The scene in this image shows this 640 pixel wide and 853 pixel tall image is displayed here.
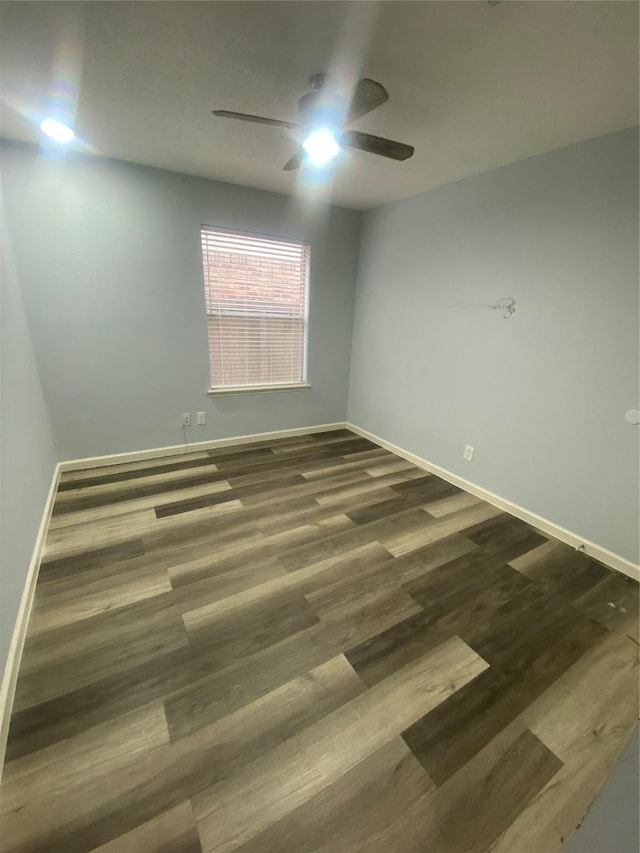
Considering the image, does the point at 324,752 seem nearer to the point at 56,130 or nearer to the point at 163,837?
the point at 163,837

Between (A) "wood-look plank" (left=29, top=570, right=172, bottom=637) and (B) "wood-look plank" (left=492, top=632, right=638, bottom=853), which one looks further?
(A) "wood-look plank" (left=29, top=570, right=172, bottom=637)

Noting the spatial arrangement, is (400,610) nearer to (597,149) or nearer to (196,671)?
(196,671)

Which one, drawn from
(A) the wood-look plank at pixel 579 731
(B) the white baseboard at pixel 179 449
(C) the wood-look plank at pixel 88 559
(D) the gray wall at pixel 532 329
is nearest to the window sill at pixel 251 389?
(B) the white baseboard at pixel 179 449

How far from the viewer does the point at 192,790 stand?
1.02 metres

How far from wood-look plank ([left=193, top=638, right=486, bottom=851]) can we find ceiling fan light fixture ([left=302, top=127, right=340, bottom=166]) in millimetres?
2433

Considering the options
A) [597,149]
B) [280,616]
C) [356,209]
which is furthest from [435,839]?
[356,209]

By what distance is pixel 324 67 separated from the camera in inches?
56.4

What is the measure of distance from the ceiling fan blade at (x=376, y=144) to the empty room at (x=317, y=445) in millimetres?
34

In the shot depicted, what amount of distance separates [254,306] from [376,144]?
192 centimetres

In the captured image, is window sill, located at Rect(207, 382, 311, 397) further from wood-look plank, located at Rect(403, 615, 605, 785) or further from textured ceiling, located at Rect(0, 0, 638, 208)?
wood-look plank, located at Rect(403, 615, 605, 785)

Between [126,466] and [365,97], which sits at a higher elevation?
[365,97]

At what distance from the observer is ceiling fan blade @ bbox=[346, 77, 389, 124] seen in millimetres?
1258

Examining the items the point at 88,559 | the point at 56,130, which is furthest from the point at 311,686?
the point at 56,130

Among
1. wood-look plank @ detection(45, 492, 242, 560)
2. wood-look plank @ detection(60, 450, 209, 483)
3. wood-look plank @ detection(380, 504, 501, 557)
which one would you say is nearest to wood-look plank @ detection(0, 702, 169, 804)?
wood-look plank @ detection(45, 492, 242, 560)
